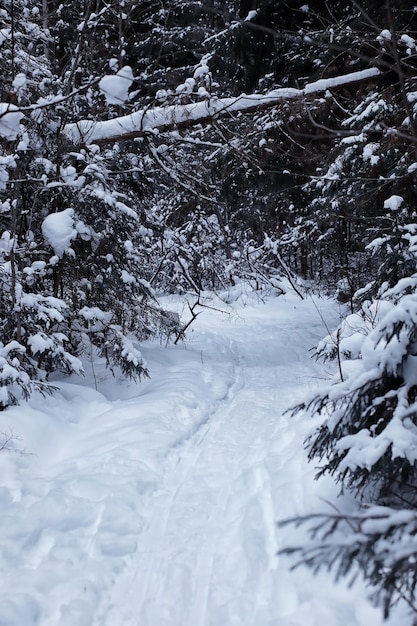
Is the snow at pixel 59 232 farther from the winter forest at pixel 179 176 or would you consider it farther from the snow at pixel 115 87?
the snow at pixel 115 87

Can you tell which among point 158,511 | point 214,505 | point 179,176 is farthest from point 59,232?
point 214,505

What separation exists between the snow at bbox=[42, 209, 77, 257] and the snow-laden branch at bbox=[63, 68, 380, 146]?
57.1 inches

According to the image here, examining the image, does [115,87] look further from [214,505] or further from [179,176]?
[179,176]

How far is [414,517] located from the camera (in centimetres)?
145

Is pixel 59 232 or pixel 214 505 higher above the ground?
pixel 59 232

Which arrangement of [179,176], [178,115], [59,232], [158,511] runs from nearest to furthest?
[158,511], [59,232], [178,115], [179,176]

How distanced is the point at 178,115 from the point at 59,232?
2.51m

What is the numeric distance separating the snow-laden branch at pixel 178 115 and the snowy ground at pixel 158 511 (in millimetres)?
3856

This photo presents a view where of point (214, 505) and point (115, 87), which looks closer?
point (214, 505)

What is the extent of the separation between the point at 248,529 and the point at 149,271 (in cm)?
743

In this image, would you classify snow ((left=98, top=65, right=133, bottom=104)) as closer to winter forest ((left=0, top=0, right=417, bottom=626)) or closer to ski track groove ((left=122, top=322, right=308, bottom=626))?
winter forest ((left=0, top=0, right=417, bottom=626))

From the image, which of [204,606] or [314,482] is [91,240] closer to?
[314,482]

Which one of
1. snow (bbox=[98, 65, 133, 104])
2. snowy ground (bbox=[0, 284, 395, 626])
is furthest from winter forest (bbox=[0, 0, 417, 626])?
snowy ground (bbox=[0, 284, 395, 626])

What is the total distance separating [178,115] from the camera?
21.1ft
